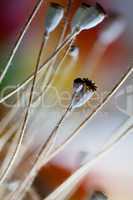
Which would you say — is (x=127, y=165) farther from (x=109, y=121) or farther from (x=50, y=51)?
(x=50, y=51)

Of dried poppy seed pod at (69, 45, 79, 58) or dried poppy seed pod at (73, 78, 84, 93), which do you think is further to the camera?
dried poppy seed pod at (69, 45, 79, 58)

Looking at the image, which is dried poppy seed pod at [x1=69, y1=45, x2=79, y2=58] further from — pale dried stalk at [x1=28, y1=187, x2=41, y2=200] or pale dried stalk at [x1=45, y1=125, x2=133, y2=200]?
pale dried stalk at [x1=28, y1=187, x2=41, y2=200]

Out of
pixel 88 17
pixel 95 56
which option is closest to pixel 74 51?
pixel 95 56

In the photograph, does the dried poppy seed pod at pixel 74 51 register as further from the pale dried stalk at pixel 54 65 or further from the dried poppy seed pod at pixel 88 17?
the dried poppy seed pod at pixel 88 17

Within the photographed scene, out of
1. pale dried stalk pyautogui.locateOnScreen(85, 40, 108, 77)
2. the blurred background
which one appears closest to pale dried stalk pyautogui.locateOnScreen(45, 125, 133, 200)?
the blurred background

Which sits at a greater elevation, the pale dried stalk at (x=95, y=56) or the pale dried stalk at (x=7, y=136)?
the pale dried stalk at (x=95, y=56)

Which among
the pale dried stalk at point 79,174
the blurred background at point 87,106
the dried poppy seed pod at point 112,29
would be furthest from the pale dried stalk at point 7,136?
the dried poppy seed pod at point 112,29

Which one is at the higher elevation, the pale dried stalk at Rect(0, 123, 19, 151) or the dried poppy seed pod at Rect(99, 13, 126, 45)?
the dried poppy seed pod at Rect(99, 13, 126, 45)

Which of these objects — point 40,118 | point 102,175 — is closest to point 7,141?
point 40,118
